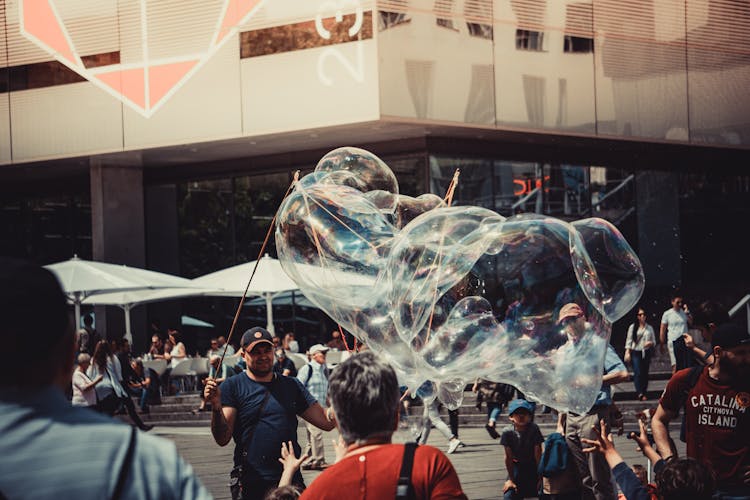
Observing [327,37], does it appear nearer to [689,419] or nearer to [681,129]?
[681,129]

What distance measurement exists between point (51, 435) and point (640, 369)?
678 inches

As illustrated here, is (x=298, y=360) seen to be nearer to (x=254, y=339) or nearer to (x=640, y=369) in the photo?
(x=640, y=369)

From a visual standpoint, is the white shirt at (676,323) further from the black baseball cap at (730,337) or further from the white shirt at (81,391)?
the black baseball cap at (730,337)

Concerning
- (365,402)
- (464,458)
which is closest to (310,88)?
(464,458)

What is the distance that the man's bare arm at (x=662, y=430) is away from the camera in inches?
223

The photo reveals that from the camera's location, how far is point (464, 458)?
45.1 ft

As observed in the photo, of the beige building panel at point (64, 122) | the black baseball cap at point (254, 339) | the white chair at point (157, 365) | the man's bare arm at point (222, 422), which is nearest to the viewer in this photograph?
the man's bare arm at point (222, 422)

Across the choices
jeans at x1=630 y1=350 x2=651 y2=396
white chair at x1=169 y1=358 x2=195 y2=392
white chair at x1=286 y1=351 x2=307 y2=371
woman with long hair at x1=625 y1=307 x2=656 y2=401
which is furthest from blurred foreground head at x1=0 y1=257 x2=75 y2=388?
white chair at x1=169 y1=358 x2=195 y2=392

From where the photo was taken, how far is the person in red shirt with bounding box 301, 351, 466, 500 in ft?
10.3

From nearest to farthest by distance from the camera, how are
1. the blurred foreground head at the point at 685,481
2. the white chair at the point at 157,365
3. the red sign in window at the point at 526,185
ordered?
the blurred foreground head at the point at 685,481 → the white chair at the point at 157,365 → the red sign in window at the point at 526,185

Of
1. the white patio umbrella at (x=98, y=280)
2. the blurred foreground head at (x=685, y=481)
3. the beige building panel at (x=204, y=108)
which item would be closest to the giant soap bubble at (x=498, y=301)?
the blurred foreground head at (x=685, y=481)

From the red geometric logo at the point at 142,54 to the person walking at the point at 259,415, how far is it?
17.7 metres

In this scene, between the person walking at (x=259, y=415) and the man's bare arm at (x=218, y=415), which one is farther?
the person walking at (x=259, y=415)

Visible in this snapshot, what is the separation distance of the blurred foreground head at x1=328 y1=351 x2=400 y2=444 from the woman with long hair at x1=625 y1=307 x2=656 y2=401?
15.6 m
